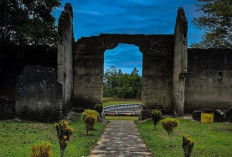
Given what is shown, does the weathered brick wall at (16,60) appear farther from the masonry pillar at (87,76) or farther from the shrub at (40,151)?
the shrub at (40,151)

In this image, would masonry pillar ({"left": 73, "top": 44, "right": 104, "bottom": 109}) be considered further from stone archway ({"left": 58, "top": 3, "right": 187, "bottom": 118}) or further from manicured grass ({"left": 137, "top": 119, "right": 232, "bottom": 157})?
manicured grass ({"left": 137, "top": 119, "right": 232, "bottom": 157})

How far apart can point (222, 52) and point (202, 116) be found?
16.2 feet

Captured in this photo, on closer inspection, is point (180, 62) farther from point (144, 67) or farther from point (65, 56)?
point (65, 56)

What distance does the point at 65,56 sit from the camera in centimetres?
1789

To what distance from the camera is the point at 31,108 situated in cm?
1566

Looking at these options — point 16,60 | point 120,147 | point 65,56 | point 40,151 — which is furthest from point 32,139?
point 16,60


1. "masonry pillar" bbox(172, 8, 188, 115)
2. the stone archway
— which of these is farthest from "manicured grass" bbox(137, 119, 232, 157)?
the stone archway

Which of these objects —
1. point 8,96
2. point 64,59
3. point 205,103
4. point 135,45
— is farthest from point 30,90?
point 205,103

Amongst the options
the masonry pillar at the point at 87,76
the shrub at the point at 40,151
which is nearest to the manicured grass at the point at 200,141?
the shrub at the point at 40,151

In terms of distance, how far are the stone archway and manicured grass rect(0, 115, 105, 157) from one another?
5.97m

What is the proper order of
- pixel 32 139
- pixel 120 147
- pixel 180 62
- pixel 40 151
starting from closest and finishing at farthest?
pixel 40 151, pixel 120 147, pixel 32 139, pixel 180 62

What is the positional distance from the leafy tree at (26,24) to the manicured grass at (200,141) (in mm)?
9172

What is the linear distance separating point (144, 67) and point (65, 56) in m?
5.18

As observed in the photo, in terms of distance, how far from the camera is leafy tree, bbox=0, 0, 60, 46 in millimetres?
18141
